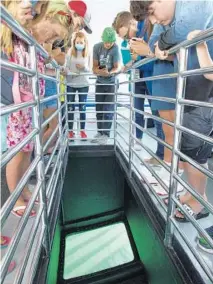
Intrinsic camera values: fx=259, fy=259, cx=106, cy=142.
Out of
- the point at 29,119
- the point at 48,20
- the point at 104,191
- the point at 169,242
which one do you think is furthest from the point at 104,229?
the point at 48,20

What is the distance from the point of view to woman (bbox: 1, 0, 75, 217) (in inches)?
36.7

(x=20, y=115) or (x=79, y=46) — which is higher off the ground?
(x=79, y=46)

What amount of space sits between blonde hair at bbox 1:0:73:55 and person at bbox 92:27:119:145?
1.17 m

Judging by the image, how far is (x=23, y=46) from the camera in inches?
40.8

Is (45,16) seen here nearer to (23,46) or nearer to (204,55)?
(23,46)

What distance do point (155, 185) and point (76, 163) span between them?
135cm

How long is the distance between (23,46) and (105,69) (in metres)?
1.73

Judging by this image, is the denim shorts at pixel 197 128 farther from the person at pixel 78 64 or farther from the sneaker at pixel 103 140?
the sneaker at pixel 103 140

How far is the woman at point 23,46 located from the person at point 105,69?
1.19 metres

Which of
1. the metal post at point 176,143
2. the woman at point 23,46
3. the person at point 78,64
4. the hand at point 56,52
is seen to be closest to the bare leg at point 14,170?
the woman at point 23,46

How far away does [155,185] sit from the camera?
1.61 m

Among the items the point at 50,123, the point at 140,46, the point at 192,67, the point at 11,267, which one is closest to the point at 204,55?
the point at 192,67

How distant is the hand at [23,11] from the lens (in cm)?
93

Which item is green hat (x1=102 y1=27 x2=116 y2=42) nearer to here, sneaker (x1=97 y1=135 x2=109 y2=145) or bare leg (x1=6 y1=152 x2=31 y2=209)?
sneaker (x1=97 y1=135 x2=109 y2=145)
